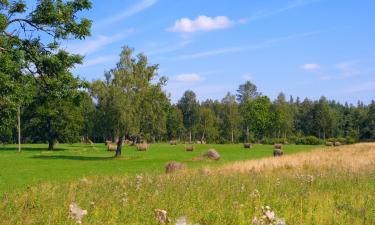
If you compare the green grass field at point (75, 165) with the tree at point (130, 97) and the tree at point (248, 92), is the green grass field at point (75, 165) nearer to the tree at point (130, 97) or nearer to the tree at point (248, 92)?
the tree at point (130, 97)

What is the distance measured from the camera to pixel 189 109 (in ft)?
495

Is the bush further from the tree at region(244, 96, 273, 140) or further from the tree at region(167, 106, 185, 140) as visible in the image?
the tree at region(167, 106, 185, 140)

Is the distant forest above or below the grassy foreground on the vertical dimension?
above

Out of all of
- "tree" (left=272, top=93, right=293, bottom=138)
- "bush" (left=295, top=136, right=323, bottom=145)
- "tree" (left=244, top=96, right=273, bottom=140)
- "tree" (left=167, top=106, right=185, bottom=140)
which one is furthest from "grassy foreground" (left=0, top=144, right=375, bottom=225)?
"tree" (left=167, top=106, right=185, bottom=140)

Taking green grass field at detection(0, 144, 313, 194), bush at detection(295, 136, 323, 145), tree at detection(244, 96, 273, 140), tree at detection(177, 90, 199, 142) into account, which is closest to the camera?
green grass field at detection(0, 144, 313, 194)

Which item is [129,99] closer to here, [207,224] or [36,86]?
[36,86]

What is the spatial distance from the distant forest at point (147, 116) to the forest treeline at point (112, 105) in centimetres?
8

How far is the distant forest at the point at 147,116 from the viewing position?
51094 millimetres

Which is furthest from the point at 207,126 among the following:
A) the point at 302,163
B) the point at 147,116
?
the point at 302,163

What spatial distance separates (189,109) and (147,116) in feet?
323

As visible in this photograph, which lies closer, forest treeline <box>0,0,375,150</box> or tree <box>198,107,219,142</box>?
forest treeline <box>0,0,375,150</box>

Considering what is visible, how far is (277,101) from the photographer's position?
145 meters

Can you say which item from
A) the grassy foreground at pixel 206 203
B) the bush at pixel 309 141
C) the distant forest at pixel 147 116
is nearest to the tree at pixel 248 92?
the distant forest at pixel 147 116

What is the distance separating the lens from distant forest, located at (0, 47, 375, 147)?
5109cm
